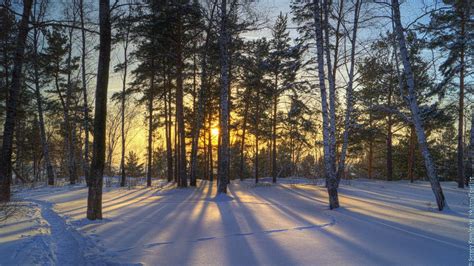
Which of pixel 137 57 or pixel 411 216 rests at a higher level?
pixel 137 57

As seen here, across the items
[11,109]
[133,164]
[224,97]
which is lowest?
[133,164]

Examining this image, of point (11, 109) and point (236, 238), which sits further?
point (11, 109)

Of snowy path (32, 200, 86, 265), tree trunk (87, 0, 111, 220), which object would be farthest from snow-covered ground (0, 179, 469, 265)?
tree trunk (87, 0, 111, 220)

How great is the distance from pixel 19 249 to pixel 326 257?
4.58 meters

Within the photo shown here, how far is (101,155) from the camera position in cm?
741

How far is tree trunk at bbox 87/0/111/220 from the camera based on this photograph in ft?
24.2

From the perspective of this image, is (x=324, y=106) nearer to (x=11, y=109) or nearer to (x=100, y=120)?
(x=100, y=120)

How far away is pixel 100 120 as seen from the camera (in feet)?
24.4

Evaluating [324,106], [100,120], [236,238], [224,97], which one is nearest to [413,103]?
[324,106]

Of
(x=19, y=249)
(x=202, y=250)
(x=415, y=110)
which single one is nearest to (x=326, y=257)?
(x=202, y=250)

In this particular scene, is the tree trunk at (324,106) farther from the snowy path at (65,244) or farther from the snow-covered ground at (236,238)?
the snowy path at (65,244)

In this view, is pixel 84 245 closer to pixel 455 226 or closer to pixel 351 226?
pixel 351 226

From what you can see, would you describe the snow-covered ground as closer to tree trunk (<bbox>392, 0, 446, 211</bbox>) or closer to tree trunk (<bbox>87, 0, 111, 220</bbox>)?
tree trunk (<bbox>87, 0, 111, 220</bbox>)

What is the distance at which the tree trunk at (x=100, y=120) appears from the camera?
24.2 ft
